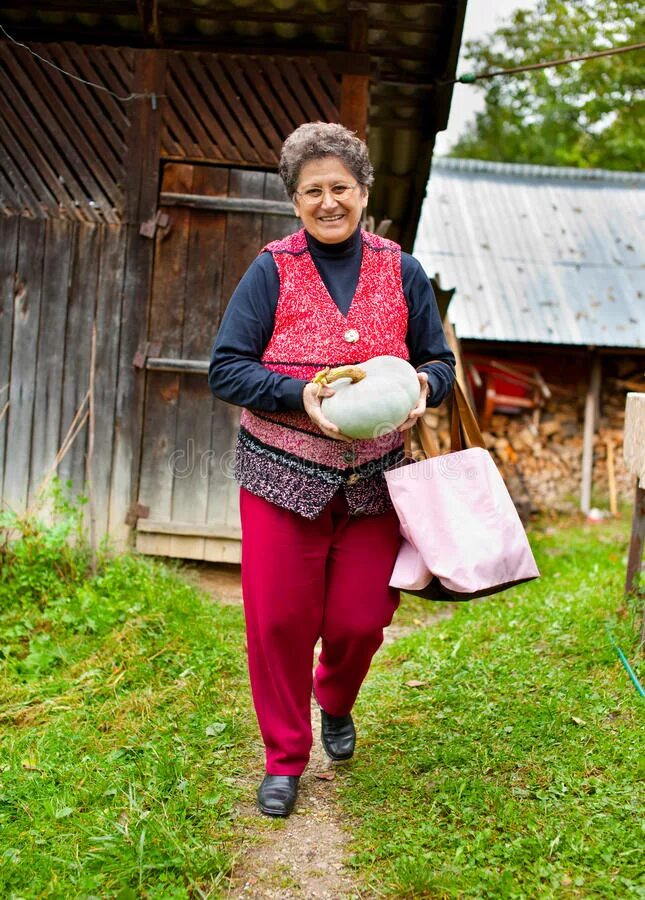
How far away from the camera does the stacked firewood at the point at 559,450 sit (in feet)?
36.4

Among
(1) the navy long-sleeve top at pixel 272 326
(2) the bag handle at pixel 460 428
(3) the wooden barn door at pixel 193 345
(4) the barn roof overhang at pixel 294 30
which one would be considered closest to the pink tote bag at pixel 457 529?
(2) the bag handle at pixel 460 428

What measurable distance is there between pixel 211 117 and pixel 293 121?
1.53ft

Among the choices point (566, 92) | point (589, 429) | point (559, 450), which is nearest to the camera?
point (589, 429)

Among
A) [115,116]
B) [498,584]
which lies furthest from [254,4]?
[498,584]

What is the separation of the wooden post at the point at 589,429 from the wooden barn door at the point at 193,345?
23.7 ft

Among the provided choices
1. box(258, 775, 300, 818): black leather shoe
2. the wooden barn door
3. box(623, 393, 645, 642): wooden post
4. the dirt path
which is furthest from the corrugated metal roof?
box(258, 775, 300, 818): black leather shoe

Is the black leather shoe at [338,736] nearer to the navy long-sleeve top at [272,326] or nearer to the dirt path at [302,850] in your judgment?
the dirt path at [302,850]

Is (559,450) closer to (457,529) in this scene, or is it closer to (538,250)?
(538,250)

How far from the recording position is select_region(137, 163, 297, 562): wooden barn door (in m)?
4.95

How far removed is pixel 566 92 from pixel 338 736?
57.2 feet

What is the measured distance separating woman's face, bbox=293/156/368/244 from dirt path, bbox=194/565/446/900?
5.73 ft

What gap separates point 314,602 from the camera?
2.61 m

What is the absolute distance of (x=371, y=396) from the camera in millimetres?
2312

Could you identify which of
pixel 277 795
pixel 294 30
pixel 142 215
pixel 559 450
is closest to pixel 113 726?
pixel 277 795
